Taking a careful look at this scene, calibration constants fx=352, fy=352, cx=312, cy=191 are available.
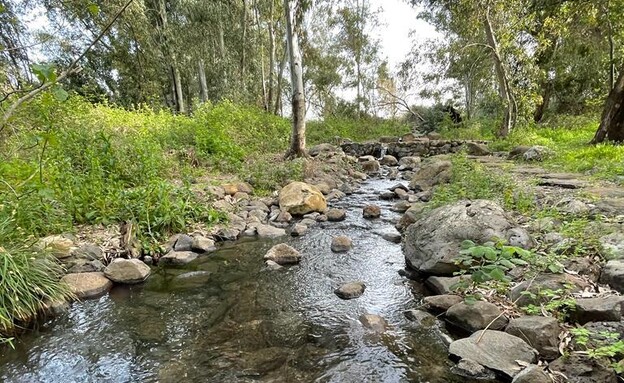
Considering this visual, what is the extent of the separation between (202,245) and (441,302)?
130 inches

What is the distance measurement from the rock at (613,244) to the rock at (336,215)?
3818 millimetres

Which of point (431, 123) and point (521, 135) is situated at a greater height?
point (431, 123)

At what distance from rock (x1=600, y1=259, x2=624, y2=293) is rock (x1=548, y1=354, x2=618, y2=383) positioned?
0.81m

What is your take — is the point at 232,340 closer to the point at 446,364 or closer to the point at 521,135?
the point at 446,364

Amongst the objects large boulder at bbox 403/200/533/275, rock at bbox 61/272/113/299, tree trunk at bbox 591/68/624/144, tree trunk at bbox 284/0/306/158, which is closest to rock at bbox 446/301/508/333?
large boulder at bbox 403/200/533/275

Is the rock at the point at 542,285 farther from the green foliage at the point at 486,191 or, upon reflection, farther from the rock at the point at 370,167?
the rock at the point at 370,167

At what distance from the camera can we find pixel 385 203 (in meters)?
7.34

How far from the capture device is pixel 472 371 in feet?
7.81

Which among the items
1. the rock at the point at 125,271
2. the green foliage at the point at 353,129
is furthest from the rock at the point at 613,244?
the green foliage at the point at 353,129

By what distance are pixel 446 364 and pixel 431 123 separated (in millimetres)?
20506

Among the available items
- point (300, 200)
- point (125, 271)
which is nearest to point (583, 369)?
point (125, 271)

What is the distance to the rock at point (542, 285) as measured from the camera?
9.07 ft

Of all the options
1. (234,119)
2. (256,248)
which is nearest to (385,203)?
(256,248)

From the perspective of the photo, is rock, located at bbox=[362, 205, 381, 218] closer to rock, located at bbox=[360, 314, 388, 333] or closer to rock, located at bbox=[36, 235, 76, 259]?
rock, located at bbox=[360, 314, 388, 333]
